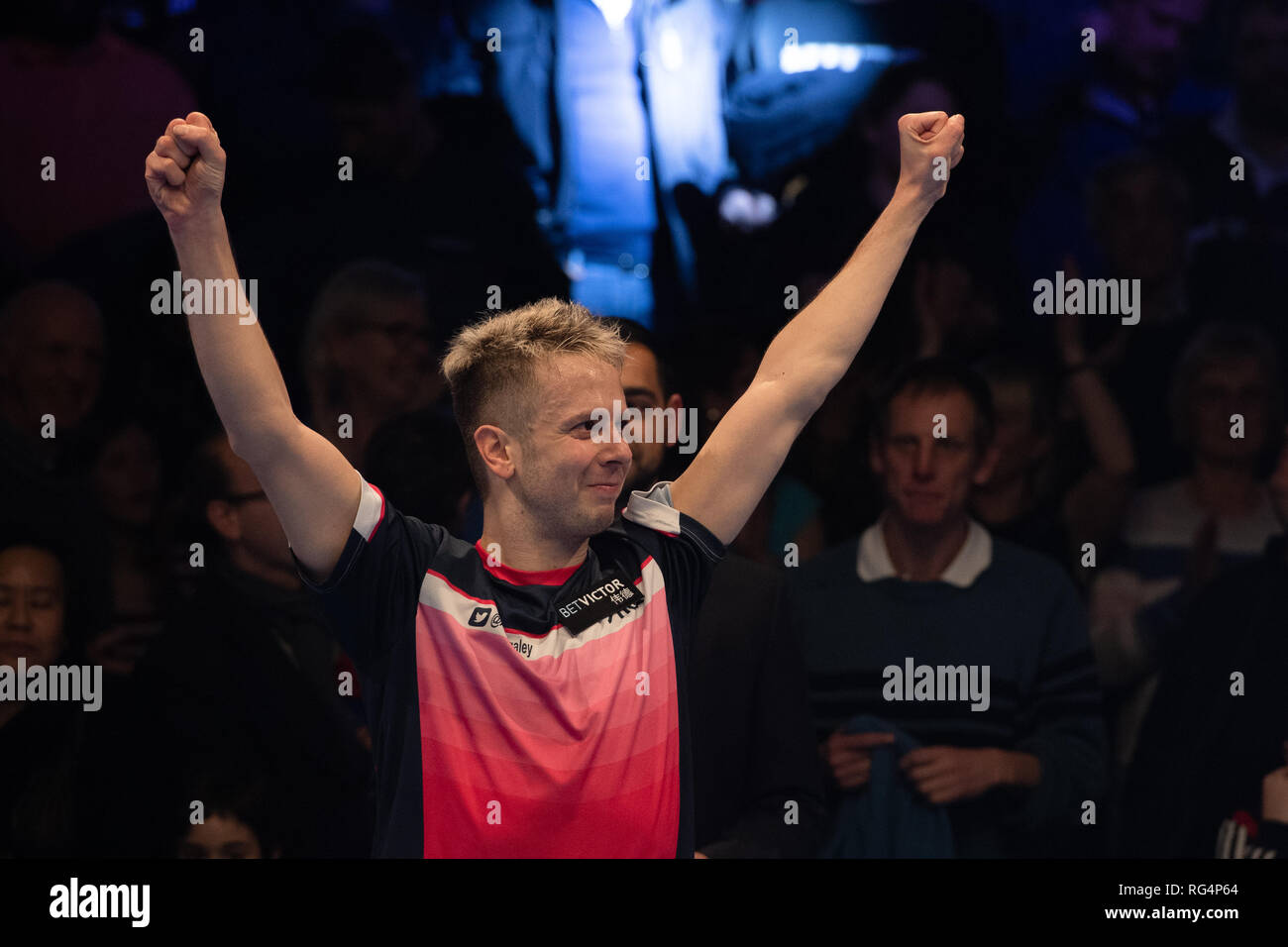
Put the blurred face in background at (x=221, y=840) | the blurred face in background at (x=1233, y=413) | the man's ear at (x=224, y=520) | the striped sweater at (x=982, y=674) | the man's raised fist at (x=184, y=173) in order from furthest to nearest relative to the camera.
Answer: the blurred face in background at (x=1233, y=413), the man's ear at (x=224, y=520), the striped sweater at (x=982, y=674), the blurred face in background at (x=221, y=840), the man's raised fist at (x=184, y=173)

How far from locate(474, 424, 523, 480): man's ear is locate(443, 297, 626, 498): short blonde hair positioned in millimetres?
14

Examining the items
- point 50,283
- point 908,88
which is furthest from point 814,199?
point 50,283

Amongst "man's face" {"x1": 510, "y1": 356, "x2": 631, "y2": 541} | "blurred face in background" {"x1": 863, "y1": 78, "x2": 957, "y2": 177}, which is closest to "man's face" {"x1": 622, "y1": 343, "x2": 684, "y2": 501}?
"man's face" {"x1": 510, "y1": 356, "x2": 631, "y2": 541}

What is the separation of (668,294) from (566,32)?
0.91 m

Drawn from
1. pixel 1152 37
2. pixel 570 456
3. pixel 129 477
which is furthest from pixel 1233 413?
pixel 129 477

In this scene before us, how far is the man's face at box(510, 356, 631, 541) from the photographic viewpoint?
7.15 ft

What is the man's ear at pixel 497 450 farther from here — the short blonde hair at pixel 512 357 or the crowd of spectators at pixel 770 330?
the crowd of spectators at pixel 770 330

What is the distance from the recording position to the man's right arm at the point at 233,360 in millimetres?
1910

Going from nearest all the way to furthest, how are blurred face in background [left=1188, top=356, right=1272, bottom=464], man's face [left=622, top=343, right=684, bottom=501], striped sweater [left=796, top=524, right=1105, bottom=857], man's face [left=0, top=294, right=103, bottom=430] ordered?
man's face [left=622, top=343, right=684, bottom=501] < striped sweater [left=796, top=524, right=1105, bottom=857] < man's face [left=0, top=294, right=103, bottom=430] < blurred face in background [left=1188, top=356, right=1272, bottom=464]

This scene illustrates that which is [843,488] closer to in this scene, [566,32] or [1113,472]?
[1113,472]

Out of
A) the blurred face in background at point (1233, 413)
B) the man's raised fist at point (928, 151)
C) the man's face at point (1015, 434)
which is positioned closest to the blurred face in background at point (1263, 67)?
the blurred face in background at point (1233, 413)

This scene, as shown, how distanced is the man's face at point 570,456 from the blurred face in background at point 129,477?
2.40 m

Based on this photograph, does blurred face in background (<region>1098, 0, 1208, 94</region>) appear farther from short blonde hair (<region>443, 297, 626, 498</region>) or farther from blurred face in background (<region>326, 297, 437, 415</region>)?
short blonde hair (<region>443, 297, 626, 498</region>)

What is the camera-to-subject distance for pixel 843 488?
14.0 ft
